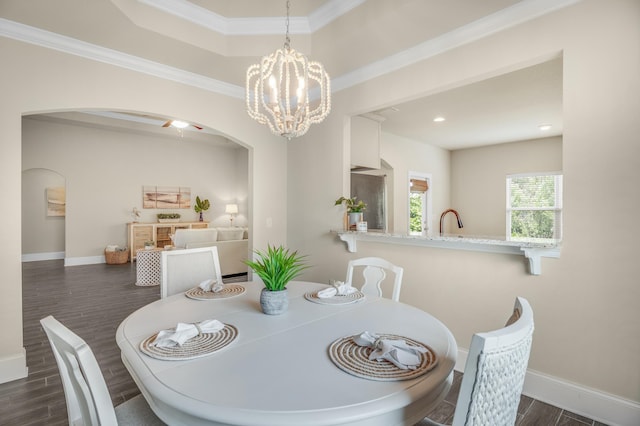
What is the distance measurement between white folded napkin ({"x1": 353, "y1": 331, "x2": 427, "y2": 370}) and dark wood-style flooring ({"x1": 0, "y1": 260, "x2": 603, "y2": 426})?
1.28 meters

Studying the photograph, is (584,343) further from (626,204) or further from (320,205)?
(320,205)

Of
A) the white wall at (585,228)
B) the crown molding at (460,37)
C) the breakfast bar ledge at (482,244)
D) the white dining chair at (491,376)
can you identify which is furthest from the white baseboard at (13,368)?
the crown molding at (460,37)

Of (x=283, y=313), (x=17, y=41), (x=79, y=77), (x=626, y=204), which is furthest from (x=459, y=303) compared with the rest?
(x=17, y=41)

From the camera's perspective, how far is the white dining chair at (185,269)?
2227 millimetres

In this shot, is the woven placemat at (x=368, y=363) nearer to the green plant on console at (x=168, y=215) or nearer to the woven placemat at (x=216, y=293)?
the woven placemat at (x=216, y=293)

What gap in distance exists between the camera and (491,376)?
0.77 metres

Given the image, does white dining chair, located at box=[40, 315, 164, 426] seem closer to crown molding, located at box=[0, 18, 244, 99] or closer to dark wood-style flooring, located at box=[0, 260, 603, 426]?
dark wood-style flooring, located at box=[0, 260, 603, 426]

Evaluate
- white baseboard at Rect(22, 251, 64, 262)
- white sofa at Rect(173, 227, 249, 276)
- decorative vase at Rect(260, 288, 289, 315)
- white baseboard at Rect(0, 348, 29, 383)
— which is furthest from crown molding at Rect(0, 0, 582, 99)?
white baseboard at Rect(22, 251, 64, 262)

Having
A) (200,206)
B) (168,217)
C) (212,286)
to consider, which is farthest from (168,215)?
(212,286)

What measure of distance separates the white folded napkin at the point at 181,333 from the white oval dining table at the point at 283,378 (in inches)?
3.0

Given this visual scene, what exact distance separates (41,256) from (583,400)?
10.1 meters

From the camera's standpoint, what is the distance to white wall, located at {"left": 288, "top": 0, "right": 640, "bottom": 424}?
6.11 feet

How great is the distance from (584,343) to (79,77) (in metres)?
4.36

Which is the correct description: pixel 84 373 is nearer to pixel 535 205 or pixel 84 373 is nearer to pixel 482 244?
pixel 482 244
